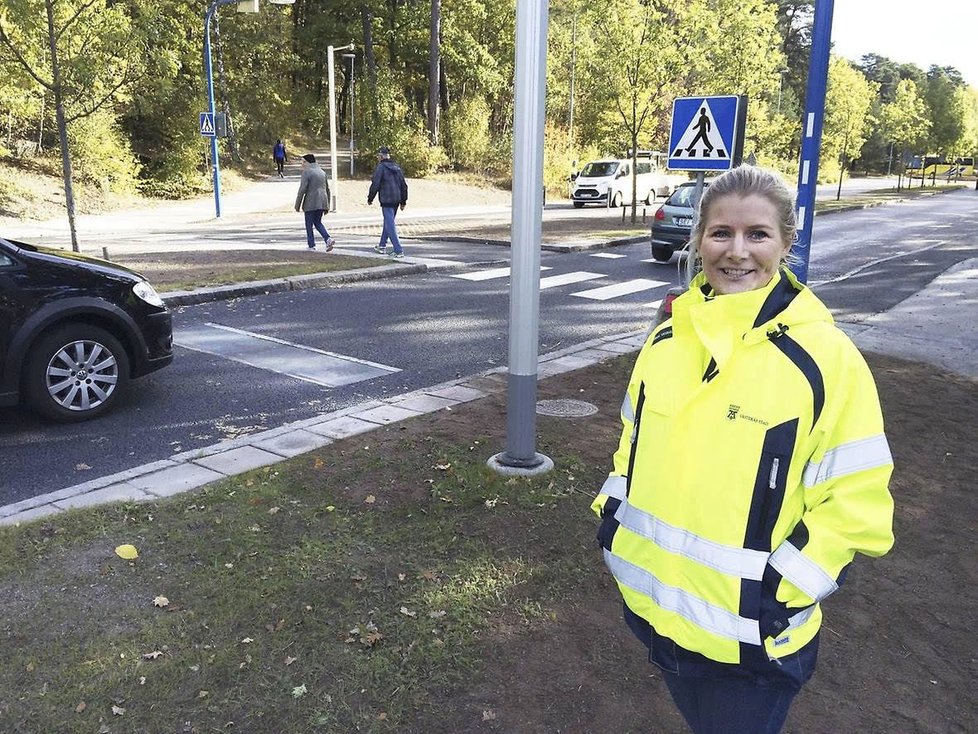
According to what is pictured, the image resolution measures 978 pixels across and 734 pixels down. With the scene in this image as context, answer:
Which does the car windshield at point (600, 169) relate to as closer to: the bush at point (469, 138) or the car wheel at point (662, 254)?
the bush at point (469, 138)

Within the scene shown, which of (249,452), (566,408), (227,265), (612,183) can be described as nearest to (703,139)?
(566,408)

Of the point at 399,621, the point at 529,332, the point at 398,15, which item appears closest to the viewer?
→ the point at 399,621

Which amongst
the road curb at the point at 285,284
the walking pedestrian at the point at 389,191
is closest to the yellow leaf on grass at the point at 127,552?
the road curb at the point at 285,284

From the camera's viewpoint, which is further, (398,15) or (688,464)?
(398,15)

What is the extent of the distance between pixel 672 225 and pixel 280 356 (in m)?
10.1

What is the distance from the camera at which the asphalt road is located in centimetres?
573

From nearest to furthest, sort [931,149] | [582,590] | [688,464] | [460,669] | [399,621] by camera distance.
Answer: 1. [688,464]
2. [460,669]
3. [399,621]
4. [582,590]
5. [931,149]

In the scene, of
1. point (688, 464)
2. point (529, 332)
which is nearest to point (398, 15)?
point (529, 332)

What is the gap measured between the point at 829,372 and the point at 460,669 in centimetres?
201

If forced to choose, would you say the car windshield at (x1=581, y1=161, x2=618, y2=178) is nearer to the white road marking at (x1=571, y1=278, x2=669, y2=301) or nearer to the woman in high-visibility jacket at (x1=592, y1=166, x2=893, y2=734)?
the white road marking at (x1=571, y1=278, x2=669, y2=301)

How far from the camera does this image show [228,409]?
650 cm

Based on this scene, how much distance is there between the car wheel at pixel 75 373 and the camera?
591 centimetres

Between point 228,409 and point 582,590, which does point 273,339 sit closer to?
point 228,409

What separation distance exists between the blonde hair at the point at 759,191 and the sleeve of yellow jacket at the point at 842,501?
368mm
